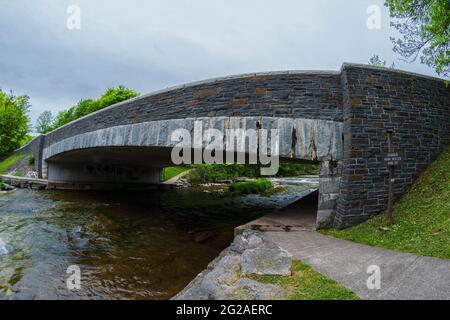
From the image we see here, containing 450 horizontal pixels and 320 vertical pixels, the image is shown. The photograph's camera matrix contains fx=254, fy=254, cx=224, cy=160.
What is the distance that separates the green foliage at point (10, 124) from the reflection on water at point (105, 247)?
1678 cm

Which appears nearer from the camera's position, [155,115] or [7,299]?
[7,299]

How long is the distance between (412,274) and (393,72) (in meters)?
5.04

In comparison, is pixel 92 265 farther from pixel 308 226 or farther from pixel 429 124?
pixel 429 124

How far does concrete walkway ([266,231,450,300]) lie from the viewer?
2594 mm

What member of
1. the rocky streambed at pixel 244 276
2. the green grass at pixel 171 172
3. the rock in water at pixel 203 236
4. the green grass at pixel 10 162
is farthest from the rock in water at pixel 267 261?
the green grass at pixel 10 162

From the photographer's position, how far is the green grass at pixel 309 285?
2568mm

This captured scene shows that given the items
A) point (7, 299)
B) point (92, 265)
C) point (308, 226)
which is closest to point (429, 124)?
point (308, 226)

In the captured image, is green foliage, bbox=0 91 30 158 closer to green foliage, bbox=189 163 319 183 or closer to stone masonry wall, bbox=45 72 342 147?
green foliage, bbox=189 163 319 183

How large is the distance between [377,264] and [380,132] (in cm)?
340

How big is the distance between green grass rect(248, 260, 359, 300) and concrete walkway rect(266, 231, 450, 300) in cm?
12

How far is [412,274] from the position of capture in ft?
9.89

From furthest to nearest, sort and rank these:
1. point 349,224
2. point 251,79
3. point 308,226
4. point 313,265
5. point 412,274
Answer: point 251,79 → point 308,226 → point 349,224 → point 313,265 → point 412,274

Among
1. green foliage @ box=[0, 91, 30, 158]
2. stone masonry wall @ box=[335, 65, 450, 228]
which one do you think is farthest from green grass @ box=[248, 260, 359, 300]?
green foliage @ box=[0, 91, 30, 158]

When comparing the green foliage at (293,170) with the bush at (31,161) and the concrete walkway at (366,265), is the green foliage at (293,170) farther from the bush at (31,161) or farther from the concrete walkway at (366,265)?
the concrete walkway at (366,265)
